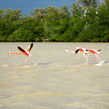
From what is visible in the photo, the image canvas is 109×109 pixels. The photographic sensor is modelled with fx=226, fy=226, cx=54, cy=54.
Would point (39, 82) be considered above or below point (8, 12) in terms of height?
below

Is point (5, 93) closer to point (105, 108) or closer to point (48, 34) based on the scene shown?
point (105, 108)

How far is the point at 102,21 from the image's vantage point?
54.2 meters

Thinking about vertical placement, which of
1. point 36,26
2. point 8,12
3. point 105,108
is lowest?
point 105,108

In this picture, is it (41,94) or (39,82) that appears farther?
(39,82)

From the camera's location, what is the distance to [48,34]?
62375mm

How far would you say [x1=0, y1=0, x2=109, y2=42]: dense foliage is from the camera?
2114 inches

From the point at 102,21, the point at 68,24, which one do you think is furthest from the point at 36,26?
the point at 102,21

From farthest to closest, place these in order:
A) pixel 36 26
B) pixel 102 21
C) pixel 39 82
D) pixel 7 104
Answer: pixel 36 26 < pixel 102 21 < pixel 39 82 < pixel 7 104

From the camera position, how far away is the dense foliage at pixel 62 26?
53688mm

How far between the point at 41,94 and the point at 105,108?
1.38 metres

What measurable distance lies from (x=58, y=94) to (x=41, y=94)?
1.11ft

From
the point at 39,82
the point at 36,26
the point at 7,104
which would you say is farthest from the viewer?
the point at 36,26

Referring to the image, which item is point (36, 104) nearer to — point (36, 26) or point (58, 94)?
point (58, 94)

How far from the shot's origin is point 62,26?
61.7m
